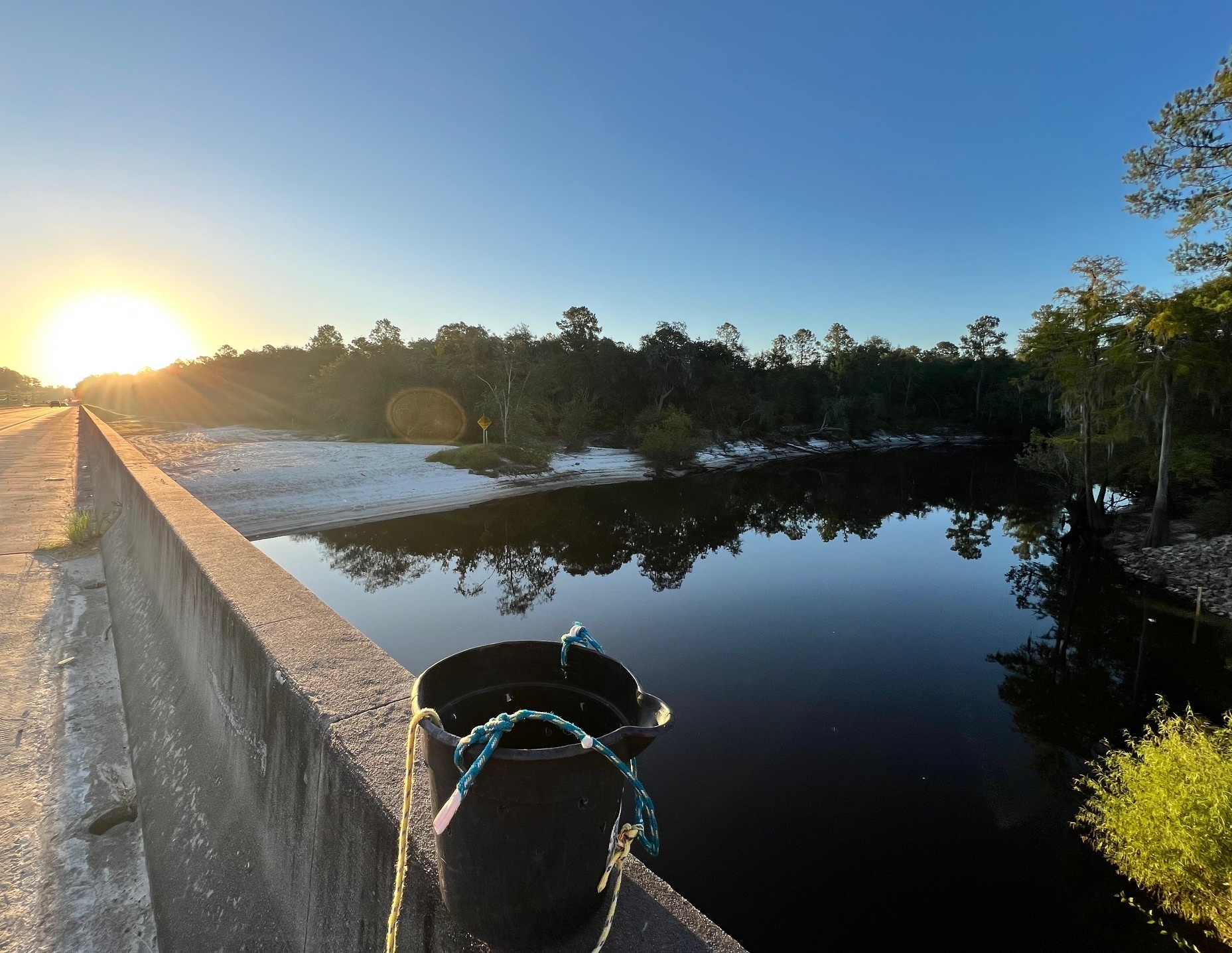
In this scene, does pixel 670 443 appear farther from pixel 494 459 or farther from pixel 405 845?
pixel 405 845

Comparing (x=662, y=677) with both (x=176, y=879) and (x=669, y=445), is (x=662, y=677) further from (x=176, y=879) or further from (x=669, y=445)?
(x=669, y=445)

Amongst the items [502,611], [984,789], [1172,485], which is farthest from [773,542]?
[1172,485]

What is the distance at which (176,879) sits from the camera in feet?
9.73

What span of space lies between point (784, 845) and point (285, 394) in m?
65.6

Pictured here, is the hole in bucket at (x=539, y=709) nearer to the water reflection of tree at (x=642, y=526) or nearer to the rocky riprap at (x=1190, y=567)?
the water reflection of tree at (x=642, y=526)

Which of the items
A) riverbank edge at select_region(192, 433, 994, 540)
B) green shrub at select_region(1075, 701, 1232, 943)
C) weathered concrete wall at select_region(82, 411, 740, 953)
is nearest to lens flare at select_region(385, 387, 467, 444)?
riverbank edge at select_region(192, 433, 994, 540)

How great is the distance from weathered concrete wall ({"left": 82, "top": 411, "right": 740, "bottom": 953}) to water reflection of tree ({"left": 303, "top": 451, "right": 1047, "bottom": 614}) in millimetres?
8518

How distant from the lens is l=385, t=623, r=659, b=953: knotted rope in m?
1.17

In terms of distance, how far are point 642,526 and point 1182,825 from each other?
18497mm

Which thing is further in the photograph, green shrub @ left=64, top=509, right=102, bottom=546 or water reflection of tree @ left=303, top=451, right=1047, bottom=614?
water reflection of tree @ left=303, top=451, right=1047, bottom=614

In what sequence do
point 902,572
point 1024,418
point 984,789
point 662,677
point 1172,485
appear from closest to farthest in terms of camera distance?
point 984,789 < point 662,677 < point 902,572 < point 1172,485 < point 1024,418

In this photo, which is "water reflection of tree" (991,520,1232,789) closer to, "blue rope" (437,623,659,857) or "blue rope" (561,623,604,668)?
"blue rope" (561,623,604,668)

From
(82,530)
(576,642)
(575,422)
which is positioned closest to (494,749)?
(576,642)

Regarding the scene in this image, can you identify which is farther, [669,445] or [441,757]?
[669,445]
